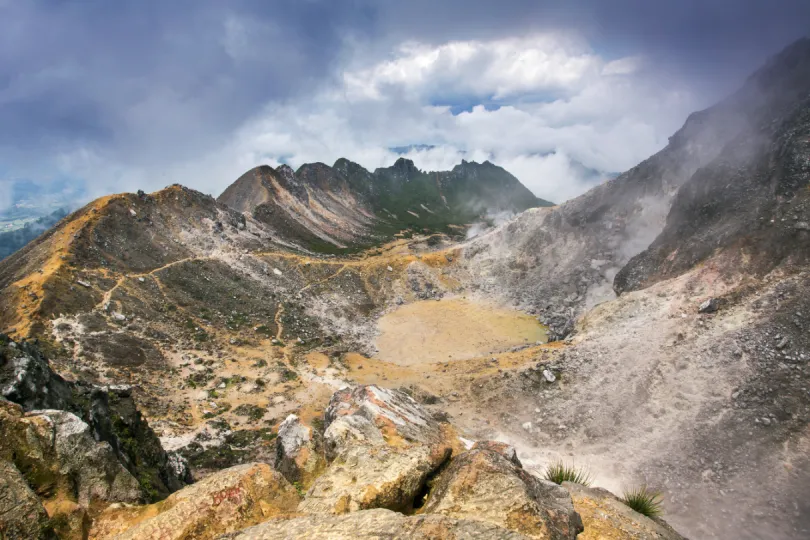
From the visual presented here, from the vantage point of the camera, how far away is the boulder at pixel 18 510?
23.7 feet

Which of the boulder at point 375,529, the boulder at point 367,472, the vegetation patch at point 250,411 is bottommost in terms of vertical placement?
the vegetation patch at point 250,411

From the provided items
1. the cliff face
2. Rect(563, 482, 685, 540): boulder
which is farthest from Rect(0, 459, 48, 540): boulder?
the cliff face

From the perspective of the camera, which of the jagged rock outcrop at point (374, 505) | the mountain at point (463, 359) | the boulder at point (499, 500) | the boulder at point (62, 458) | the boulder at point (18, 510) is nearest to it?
the jagged rock outcrop at point (374, 505)

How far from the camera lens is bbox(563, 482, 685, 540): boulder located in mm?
10578

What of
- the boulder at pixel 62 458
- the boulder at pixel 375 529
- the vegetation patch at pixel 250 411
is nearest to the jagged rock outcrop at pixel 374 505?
the boulder at pixel 375 529

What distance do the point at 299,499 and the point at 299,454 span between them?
5.71m

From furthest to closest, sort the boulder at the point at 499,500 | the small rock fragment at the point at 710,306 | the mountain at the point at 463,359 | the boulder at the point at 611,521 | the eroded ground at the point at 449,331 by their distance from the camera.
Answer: the eroded ground at the point at 449,331
the small rock fragment at the point at 710,306
the boulder at the point at 611,521
the mountain at the point at 463,359
the boulder at the point at 499,500

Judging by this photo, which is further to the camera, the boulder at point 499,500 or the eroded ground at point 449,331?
the eroded ground at point 449,331

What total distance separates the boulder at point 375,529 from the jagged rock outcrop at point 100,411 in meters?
7.75

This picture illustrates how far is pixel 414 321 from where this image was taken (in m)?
54.9

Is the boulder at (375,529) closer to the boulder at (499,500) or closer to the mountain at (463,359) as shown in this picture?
the mountain at (463,359)

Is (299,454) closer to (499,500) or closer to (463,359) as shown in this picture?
(499,500)

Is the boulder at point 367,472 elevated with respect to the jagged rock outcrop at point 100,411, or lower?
lower

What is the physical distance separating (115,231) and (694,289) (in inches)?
2602
